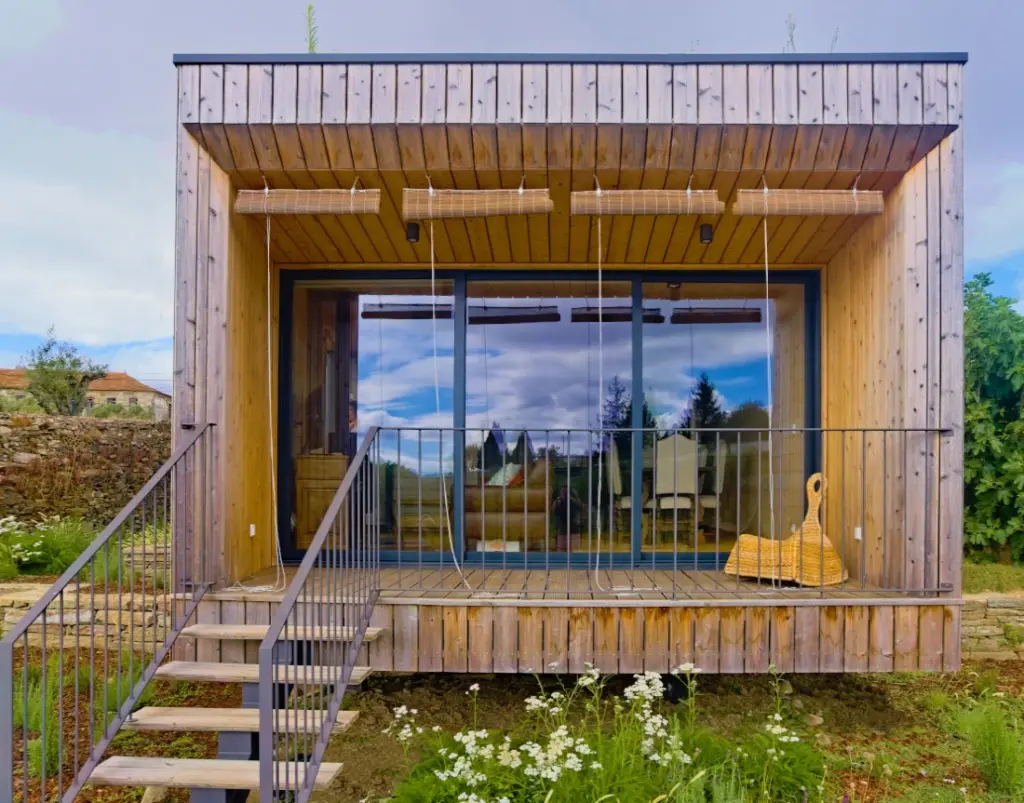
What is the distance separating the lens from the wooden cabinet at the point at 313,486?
4.62 meters

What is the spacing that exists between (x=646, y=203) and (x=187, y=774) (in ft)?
10.9

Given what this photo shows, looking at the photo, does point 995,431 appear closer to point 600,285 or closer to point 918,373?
point 918,373

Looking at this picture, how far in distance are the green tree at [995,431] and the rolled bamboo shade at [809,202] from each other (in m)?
3.10

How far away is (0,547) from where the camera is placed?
5449 millimetres

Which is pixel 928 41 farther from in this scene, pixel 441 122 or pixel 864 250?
pixel 441 122

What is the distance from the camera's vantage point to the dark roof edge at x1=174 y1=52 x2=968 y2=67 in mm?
3266

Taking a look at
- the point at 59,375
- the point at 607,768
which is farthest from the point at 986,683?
the point at 59,375

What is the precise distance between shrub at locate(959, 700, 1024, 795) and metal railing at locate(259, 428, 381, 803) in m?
2.98

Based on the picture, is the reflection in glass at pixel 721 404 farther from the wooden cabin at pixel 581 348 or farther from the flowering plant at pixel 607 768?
the flowering plant at pixel 607 768

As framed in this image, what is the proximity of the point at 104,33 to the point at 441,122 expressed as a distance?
15.3 m

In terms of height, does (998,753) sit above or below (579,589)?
below

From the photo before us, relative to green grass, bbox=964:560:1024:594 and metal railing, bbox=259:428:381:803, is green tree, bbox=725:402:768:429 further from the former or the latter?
metal railing, bbox=259:428:381:803

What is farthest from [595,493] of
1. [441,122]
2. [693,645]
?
[441,122]

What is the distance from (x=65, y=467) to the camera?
666cm
